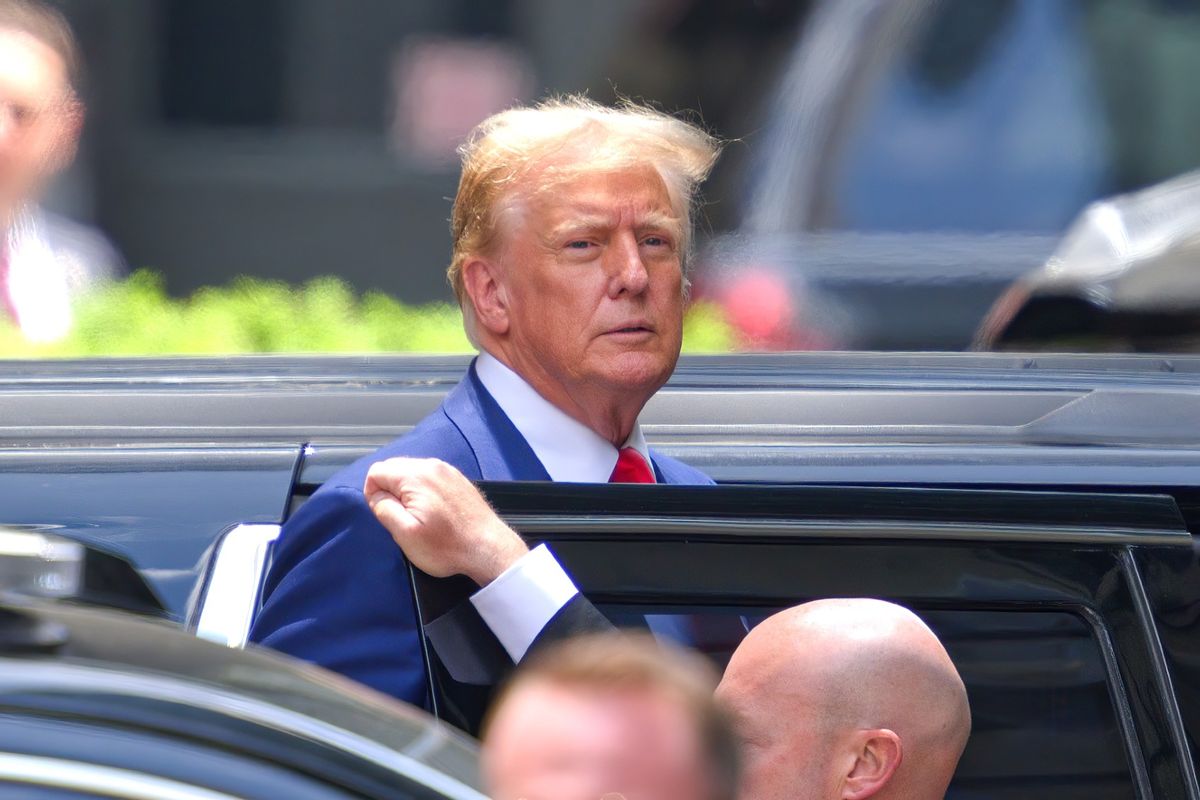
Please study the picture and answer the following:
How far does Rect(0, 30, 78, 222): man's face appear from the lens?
366 centimetres

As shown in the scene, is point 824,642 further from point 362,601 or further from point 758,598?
point 362,601

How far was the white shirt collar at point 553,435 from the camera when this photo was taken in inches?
103

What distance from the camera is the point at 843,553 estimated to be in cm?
219

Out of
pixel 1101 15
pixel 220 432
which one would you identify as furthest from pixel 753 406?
pixel 1101 15

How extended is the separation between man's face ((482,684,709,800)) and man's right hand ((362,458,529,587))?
58cm

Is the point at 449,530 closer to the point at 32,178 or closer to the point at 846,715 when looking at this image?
the point at 846,715

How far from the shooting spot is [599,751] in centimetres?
151

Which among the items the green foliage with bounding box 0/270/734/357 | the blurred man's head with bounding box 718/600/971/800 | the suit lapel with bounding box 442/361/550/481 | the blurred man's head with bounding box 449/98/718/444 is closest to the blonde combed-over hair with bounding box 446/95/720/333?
the blurred man's head with bounding box 449/98/718/444

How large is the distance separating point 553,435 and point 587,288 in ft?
0.70

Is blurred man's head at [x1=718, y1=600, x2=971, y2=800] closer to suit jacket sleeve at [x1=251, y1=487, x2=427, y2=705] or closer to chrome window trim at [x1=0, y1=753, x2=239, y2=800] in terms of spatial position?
suit jacket sleeve at [x1=251, y1=487, x2=427, y2=705]

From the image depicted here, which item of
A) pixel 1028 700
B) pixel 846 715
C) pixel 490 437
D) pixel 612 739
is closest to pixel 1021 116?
pixel 490 437

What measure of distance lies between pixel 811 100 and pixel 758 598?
5.45 m

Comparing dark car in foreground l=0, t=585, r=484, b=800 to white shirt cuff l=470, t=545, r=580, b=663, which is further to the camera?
white shirt cuff l=470, t=545, r=580, b=663

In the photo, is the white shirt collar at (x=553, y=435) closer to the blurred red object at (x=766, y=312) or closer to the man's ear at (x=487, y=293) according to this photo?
the man's ear at (x=487, y=293)
